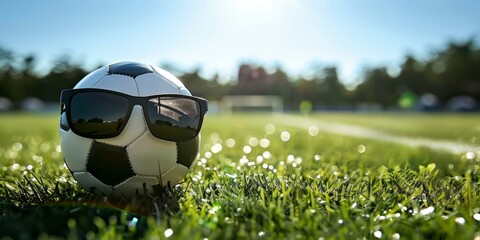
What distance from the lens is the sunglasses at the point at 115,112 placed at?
9.65 feet

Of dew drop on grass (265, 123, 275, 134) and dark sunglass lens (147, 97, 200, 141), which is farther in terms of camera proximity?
dew drop on grass (265, 123, 275, 134)

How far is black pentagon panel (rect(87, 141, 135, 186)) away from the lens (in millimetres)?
3059

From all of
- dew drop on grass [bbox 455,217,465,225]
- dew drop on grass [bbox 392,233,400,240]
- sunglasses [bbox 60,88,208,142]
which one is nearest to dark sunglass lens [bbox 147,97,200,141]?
sunglasses [bbox 60,88,208,142]

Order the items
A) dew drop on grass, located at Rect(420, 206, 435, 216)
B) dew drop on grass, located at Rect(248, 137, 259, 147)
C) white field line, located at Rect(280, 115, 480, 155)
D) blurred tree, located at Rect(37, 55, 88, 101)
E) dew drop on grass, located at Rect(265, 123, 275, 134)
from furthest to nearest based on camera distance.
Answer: blurred tree, located at Rect(37, 55, 88, 101)
dew drop on grass, located at Rect(265, 123, 275, 134)
dew drop on grass, located at Rect(248, 137, 259, 147)
white field line, located at Rect(280, 115, 480, 155)
dew drop on grass, located at Rect(420, 206, 435, 216)

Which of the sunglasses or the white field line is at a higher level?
the sunglasses

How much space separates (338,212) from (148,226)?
1.07m

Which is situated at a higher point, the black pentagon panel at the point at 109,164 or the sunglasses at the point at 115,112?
the sunglasses at the point at 115,112

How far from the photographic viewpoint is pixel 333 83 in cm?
7919

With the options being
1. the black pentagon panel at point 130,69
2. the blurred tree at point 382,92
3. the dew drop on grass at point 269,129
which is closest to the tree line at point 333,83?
the blurred tree at point 382,92

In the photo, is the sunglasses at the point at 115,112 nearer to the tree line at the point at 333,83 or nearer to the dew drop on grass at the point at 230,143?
the dew drop on grass at the point at 230,143

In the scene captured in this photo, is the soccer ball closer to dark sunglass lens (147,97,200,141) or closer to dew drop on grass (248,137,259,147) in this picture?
dark sunglass lens (147,97,200,141)

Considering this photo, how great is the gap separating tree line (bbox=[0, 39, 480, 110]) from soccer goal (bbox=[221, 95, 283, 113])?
1.68 metres

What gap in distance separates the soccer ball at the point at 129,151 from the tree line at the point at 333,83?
67.7 m

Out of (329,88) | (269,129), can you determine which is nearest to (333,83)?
(329,88)
